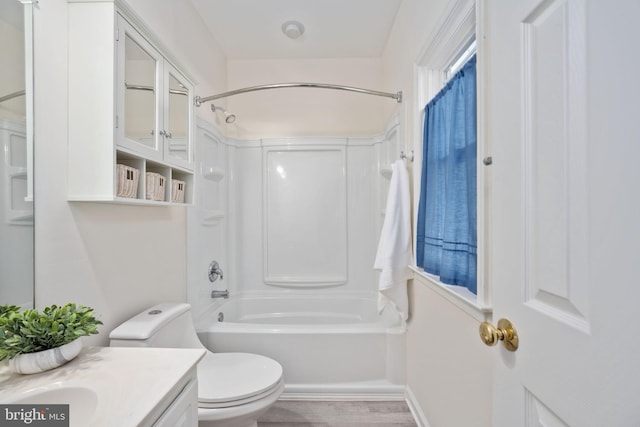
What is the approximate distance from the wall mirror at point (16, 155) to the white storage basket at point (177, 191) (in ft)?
1.94

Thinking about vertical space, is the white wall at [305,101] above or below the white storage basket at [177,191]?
above

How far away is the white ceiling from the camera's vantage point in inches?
86.0

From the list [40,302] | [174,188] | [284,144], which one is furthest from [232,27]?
[40,302]

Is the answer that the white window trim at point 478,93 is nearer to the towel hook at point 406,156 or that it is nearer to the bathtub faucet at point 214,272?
the towel hook at point 406,156

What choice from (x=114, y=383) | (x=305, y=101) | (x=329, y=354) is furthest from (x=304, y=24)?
(x=114, y=383)

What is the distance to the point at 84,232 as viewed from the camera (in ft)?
3.76

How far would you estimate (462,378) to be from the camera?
46.9 inches

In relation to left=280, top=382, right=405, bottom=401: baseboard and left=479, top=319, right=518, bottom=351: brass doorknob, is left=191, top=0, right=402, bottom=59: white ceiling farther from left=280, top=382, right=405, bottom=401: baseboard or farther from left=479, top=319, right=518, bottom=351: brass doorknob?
left=280, top=382, right=405, bottom=401: baseboard

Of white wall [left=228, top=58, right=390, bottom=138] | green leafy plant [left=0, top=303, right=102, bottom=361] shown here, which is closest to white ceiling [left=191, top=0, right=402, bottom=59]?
white wall [left=228, top=58, right=390, bottom=138]

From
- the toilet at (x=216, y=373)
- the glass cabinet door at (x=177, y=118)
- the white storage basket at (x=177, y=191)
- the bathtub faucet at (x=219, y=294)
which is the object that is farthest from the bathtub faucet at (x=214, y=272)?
the glass cabinet door at (x=177, y=118)

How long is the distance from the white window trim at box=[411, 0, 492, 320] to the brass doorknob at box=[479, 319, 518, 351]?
1.10 feet

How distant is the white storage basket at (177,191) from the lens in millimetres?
1514

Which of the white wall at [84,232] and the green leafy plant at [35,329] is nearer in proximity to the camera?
the green leafy plant at [35,329]

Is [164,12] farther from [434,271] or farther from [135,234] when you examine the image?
[434,271]
